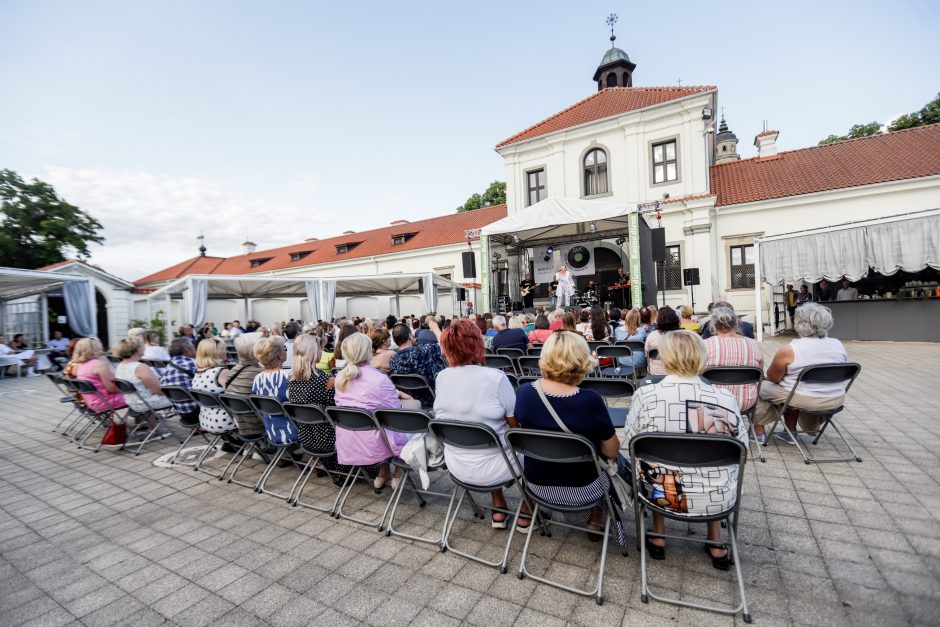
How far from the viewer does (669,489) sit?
1.99 m

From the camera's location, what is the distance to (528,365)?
16.8ft

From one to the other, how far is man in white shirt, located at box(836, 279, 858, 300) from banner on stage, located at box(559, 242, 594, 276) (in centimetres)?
757

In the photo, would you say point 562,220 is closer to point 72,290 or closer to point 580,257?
point 580,257

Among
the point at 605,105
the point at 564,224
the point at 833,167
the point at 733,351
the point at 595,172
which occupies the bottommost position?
the point at 733,351

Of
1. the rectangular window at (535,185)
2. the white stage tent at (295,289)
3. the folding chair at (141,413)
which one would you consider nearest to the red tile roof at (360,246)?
the rectangular window at (535,185)

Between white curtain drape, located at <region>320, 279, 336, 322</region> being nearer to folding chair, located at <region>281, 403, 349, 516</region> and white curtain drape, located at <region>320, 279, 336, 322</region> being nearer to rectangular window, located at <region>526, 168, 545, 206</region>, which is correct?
rectangular window, located at <region>526, 168, 545, 206</region>

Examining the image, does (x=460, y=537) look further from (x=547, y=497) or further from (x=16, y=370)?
(x=16, y=370)

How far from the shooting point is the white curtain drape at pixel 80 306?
12.6 m

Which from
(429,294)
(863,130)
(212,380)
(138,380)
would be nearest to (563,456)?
(212,380)

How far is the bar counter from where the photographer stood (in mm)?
9906

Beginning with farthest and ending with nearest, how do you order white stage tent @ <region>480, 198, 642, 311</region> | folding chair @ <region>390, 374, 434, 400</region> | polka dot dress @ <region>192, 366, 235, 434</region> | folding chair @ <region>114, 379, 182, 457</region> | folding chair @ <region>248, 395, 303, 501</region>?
white stage tent @ <region>480, 198, 642, 311</region>, folding chair @ <region>114, 379, 182, 457</region>, folding chair @ <region>390, 374, 434, 400</region>, polka dot dress @ <region>192, 366, 235, 434</region>, folding chair @ <region>248, 395, 303, 501</region>

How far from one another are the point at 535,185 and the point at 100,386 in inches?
→ 662

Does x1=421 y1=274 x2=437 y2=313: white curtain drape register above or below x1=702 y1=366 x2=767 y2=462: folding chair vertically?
above

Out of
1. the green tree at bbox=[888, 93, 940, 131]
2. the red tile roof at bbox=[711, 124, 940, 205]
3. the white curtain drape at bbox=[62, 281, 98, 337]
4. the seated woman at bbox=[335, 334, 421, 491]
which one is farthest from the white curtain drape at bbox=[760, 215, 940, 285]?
the green tree at bbox=[888, 93, 940, 131]
